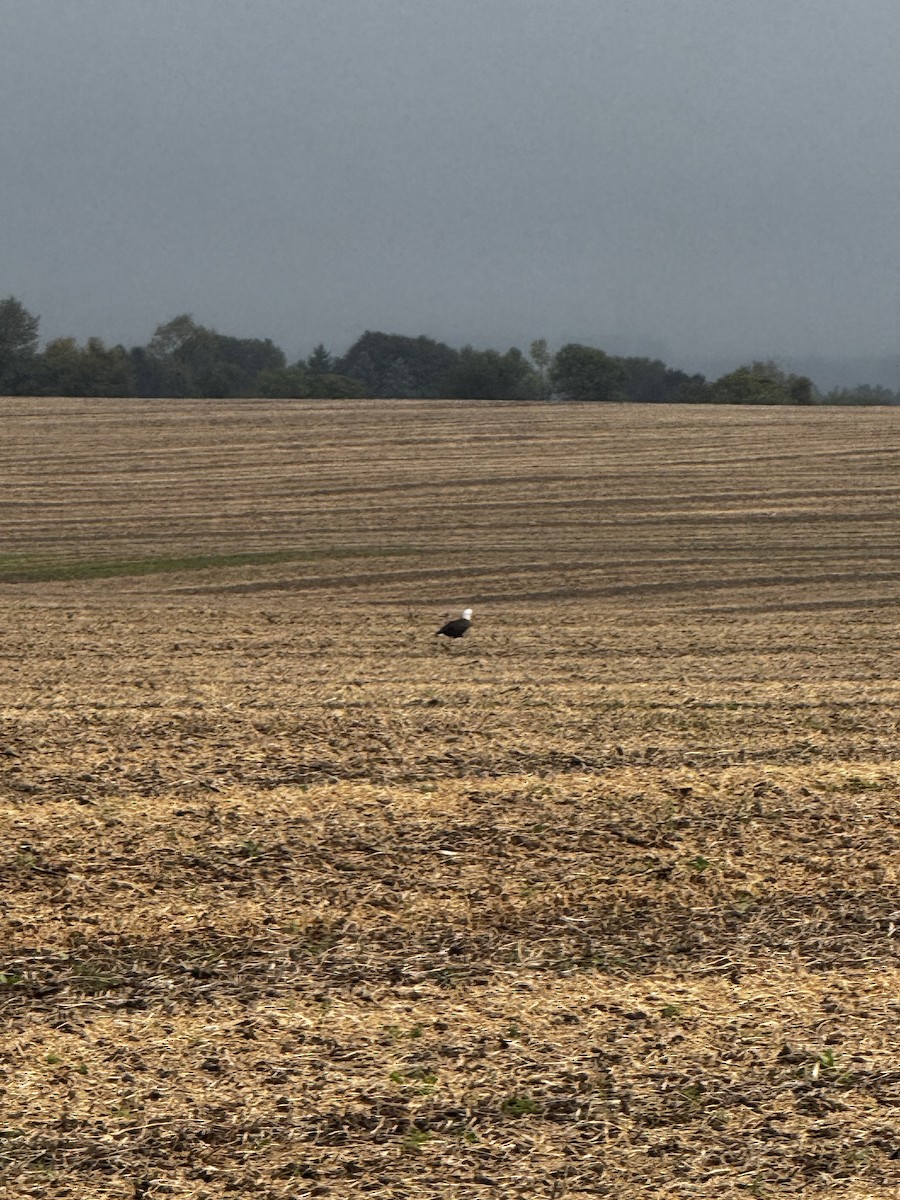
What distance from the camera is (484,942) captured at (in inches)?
279

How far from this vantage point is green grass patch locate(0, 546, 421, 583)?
25750 millimetres

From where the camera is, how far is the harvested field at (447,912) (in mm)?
5336

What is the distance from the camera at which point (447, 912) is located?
739 cm

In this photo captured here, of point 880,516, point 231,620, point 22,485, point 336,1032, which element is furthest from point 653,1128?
point 22,485

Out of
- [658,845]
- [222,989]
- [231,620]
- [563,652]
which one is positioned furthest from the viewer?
[231,620]

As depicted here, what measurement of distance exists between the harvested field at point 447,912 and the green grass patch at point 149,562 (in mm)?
7758

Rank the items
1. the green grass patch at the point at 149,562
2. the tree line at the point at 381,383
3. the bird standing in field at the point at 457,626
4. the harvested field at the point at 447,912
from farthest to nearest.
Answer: the tree line at the point at 381,383 → the green grass patch at the point at 149,562 → the bird standing in field at the point at 457,626 → the harvested field at the point at 447,912

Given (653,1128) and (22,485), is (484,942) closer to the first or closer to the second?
(653,1128)

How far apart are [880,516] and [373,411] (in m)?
25.5

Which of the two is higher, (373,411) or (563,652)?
(373,411)

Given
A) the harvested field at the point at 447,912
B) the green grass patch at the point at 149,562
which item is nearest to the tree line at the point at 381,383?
the green grass patch at the point at 149,562

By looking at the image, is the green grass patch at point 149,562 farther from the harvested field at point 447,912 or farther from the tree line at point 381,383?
the tree line at point 381,383

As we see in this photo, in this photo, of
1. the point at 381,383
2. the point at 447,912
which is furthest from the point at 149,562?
the point at 381,383

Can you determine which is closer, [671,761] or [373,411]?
[671,761]
